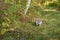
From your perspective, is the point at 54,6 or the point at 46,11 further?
the point at 54,6

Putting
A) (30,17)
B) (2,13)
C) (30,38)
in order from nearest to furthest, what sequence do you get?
(30,38), (2,13), (30,17)

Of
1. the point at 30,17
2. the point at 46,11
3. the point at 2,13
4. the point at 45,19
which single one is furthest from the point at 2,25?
the point at 46,11

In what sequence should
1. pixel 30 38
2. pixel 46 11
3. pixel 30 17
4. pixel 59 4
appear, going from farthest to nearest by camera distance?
1. pixel 59 4
2. pixel 46 11
3. pixel 30 17
4. pixel 30 38

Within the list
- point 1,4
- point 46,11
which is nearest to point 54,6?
point 46,11

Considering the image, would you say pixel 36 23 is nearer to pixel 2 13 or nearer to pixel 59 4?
pixel 2 13

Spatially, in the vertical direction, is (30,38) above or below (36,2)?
below

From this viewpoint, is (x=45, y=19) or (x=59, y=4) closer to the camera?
(x=45, y=19)

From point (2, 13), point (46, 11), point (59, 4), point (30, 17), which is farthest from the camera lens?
point (59, 4)

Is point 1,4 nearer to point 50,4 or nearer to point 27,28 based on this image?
point 27,28

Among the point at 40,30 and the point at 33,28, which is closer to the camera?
the point at 40,30
